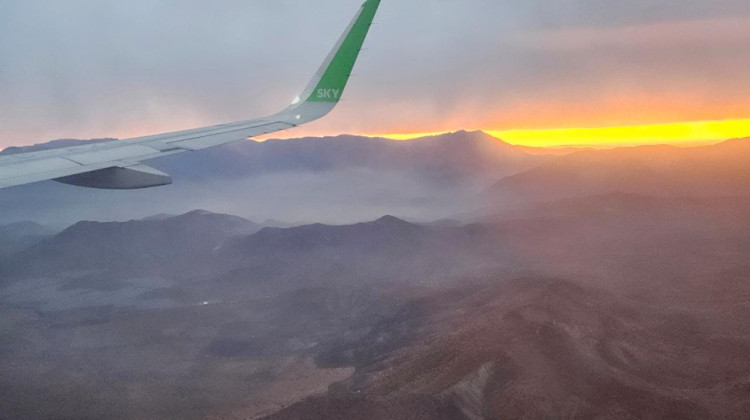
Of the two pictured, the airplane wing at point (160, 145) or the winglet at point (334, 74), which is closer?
the airplane wing at point (160, 145)

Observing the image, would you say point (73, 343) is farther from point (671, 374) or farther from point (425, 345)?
point (671, 374)

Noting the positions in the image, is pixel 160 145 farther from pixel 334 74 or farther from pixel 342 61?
pixel 342 61

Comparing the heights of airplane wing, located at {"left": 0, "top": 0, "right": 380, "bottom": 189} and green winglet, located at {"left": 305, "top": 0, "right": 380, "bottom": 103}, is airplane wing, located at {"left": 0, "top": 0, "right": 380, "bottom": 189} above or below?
below

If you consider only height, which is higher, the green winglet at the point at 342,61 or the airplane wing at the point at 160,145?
the green winglet at the point at 342,61

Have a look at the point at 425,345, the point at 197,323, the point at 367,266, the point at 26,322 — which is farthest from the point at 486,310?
the point at 26,322

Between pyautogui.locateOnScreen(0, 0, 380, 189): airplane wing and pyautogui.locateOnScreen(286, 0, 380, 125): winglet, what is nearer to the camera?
pyautogui.locateOnScreen(0, 0, 380, 189): airplane wing
